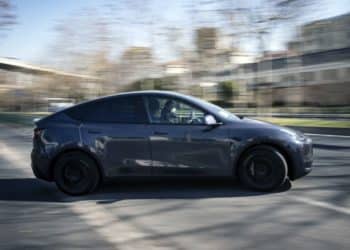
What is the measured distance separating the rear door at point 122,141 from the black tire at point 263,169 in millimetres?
1361

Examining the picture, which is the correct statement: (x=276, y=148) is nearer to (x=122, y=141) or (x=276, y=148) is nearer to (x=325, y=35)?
(x=122, y=141)

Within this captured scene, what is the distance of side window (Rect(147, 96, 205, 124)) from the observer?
7.77 metres

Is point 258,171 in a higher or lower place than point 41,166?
lower

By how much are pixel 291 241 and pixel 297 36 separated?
24.0m

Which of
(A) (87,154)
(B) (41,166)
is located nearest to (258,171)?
(A) (87,154)

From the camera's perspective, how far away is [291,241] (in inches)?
207

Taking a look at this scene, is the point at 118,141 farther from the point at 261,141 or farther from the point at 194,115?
the point at 261,141

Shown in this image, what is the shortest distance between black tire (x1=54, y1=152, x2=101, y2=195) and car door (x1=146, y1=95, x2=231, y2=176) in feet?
2.89

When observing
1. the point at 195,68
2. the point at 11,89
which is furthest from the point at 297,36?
the point at 11,89

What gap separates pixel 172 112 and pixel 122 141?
0.81m

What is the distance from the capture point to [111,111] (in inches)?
314

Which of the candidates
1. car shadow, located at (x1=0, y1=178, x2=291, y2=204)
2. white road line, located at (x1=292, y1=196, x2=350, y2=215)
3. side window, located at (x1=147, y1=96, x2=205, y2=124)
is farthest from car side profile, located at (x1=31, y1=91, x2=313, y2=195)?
white road line, located at (x1=292, y1=196, x2=350, y2=215)

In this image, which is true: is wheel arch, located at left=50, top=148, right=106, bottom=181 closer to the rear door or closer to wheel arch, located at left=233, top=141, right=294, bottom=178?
the rear door

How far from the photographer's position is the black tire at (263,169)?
7.62 m
